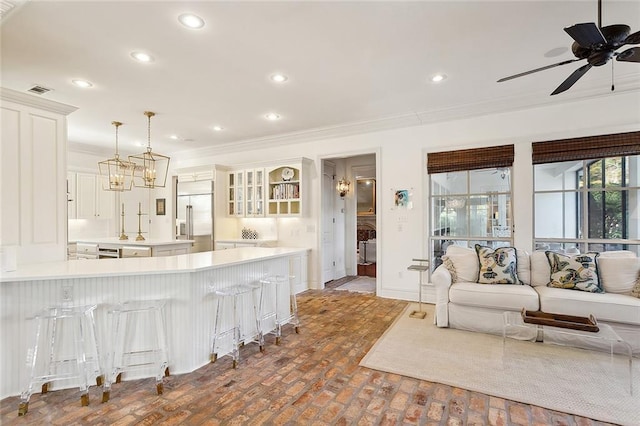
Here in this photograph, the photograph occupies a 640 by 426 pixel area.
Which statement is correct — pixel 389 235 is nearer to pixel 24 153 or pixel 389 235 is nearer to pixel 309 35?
pixel 309 35

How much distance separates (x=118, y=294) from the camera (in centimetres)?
253

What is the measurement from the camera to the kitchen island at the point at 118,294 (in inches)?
90.4

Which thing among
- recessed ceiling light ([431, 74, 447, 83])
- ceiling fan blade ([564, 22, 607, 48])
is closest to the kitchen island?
recessed ceiling light ([431, 74, 447, 83])

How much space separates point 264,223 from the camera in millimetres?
6262

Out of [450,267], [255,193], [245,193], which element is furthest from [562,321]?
[245,193]

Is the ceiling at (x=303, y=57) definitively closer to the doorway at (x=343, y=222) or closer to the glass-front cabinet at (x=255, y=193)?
the glass-front cabinet at (x=255, y=193)

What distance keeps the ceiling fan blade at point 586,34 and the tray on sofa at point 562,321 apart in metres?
2.10

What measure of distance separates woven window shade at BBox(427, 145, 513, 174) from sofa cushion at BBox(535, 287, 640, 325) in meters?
1.83

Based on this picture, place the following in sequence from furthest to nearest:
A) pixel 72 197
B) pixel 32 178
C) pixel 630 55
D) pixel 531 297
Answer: pixel 72 197, pixel 531 297, pixel 32 178, pixel 630 55

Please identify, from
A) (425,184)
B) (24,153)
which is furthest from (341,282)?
(24,153)

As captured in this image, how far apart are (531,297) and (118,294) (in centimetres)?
388

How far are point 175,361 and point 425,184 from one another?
3896mm

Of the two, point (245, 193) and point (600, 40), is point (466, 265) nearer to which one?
point (600, 40)

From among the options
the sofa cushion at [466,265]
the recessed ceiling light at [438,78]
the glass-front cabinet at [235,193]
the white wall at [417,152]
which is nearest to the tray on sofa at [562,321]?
the sofa cushion at [466,265]
